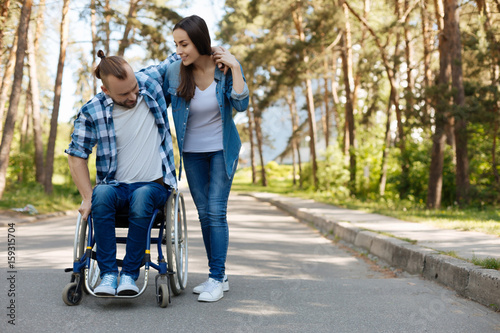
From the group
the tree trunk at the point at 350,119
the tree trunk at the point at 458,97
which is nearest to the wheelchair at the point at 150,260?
the tree trunk at the point at 458,97

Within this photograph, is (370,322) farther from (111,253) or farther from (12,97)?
(12,97)

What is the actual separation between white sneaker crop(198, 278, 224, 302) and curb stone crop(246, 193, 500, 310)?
203 cm

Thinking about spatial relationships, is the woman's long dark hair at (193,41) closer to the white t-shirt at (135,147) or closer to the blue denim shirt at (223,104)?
the blue denim shirt at (223,104)

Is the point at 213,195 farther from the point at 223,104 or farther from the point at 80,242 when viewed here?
the point at 80,242

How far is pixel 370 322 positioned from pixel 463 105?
10957mm

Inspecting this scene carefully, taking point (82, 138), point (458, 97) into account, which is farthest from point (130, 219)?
point (458, 97)

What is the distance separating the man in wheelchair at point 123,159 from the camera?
403 cm

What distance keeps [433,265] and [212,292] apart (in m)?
2.55

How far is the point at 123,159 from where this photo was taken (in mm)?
4277

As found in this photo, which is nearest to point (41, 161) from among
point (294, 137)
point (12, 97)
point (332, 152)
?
point (12, 97)

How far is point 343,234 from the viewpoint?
404 inches

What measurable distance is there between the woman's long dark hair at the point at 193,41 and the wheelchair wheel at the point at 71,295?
1.58 meters

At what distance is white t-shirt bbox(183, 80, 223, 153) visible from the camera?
14.9ft

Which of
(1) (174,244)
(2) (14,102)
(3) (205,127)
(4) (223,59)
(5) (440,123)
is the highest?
(2) (14,102)
